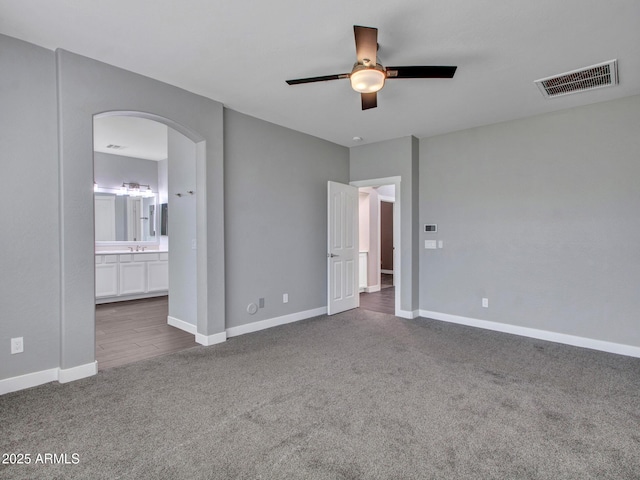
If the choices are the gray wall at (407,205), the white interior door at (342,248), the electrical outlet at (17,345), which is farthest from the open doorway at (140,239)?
the gray wall at (407,205)

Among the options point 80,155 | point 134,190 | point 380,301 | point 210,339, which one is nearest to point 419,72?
point 80,155

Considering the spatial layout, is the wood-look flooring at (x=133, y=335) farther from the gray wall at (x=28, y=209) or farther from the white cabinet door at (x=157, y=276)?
the white cabinet door at (x=157, y=276)

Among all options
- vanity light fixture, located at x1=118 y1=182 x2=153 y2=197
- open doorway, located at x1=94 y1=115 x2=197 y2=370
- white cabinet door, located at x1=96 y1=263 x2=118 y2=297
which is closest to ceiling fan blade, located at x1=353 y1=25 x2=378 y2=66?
open doorway, located at x1=94 y1=115 x2=197 y2=370

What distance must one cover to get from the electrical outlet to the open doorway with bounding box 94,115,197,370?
0.66m

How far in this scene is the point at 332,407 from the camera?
2.48 m

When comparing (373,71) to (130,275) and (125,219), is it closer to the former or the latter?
(130,275)

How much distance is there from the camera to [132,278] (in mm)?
6371

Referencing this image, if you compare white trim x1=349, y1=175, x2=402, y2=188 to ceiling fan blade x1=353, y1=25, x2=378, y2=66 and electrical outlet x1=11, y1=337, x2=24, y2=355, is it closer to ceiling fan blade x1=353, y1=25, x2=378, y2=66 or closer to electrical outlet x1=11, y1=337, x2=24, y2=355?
ceiling fan blade x1=353, y1=25, x2=378, y2=66

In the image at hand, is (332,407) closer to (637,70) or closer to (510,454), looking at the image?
(510,454)

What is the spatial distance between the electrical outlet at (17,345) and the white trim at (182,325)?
1.77 meters

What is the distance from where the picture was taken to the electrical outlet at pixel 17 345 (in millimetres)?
2674

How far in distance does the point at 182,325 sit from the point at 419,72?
393 centimetres

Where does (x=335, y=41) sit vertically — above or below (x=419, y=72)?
above

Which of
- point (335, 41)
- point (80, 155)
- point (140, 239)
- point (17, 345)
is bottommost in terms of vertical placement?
point (17, 345)
